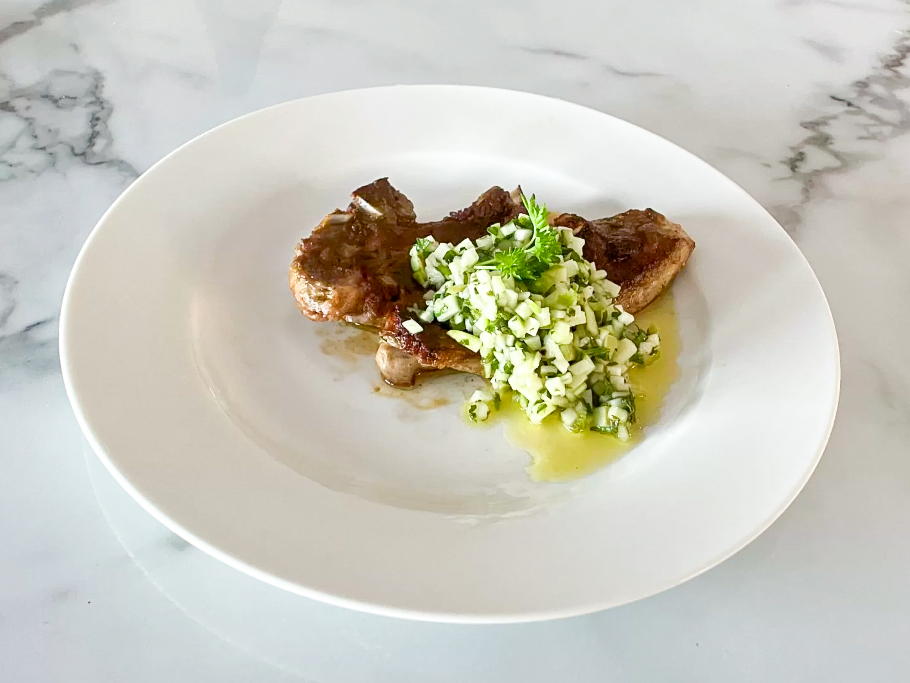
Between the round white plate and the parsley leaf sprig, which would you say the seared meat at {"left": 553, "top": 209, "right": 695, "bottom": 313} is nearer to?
the round white plate

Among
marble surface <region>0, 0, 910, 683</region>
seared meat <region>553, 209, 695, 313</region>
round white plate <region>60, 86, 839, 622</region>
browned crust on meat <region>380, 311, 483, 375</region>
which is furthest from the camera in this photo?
seared meat <region>553, 209, 695, 313</region>

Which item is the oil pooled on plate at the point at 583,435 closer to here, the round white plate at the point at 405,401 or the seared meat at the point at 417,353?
the round white plate at the point at 405,401

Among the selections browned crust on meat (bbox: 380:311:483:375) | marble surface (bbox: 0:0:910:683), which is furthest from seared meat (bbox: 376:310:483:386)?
marble surface (bbox: 0:0:910:683)

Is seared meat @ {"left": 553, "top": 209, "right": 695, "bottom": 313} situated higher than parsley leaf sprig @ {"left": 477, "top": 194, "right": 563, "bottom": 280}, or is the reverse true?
parsley leaf sprig @ {"left": 477, "top": 194, "right": 563, "bottom": 280}

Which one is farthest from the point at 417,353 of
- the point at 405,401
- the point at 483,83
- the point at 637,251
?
the point at 483,83

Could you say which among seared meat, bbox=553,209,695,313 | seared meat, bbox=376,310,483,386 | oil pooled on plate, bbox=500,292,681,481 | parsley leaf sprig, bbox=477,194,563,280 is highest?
parsley leaf sprig, bbox=477,194,563,280

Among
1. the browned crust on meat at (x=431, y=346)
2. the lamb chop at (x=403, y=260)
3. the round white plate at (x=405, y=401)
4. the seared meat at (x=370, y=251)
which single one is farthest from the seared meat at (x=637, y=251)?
the browned crust on meat at (x=431, y=346)

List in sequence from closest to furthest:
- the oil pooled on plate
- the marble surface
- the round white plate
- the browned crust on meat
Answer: the round white plate < the marble surface < the oil pooled on plate < the browned crust on meat

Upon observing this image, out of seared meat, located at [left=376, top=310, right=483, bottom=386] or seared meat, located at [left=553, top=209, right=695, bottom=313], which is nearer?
seared meat, located at [left=376, top=310, right=483, bottom=386]
